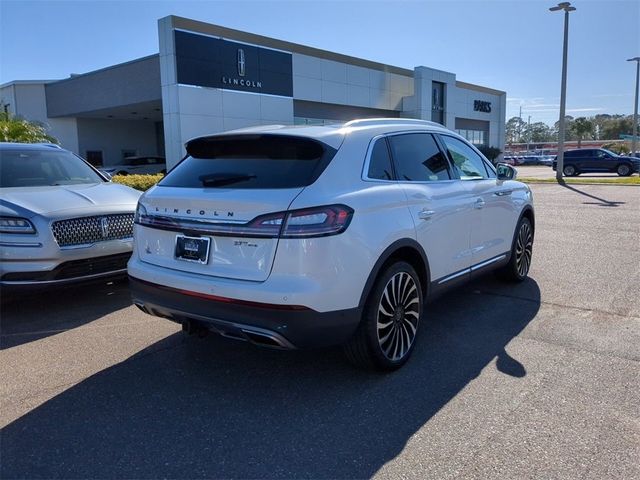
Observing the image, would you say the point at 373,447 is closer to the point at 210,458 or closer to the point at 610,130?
the point at 210,458

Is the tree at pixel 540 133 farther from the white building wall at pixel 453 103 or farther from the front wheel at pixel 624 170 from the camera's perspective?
the front wheel at pixel 624 170

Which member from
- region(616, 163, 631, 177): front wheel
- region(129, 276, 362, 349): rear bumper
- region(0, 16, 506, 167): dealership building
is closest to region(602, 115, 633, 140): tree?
region(616, 163, 631, 177): front wheel

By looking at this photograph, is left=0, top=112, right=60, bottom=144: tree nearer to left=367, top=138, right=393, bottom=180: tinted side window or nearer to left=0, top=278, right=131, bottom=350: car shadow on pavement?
left=0, top=278, right=131, bottom=350: car shadow on pavement

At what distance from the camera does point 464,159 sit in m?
5.09

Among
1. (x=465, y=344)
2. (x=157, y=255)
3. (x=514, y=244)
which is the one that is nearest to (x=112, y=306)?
(x=157, y=255)

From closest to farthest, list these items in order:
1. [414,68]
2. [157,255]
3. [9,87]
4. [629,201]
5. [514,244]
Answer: [157,255] < [514,244] < [629,201] < [9,87] < [414,68]

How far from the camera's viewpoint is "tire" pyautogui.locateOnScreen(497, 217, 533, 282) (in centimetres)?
588

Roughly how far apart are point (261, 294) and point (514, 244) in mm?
3667

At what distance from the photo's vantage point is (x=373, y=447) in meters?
2.85

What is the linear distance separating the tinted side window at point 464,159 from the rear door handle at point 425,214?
92 centimetres

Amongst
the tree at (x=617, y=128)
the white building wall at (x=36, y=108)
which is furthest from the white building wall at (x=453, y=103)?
the tree at (x=617, y=128)

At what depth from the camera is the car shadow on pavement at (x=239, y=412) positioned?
8.88 feet

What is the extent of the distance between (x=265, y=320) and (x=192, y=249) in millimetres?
735

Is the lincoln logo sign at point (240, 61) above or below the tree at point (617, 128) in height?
below
